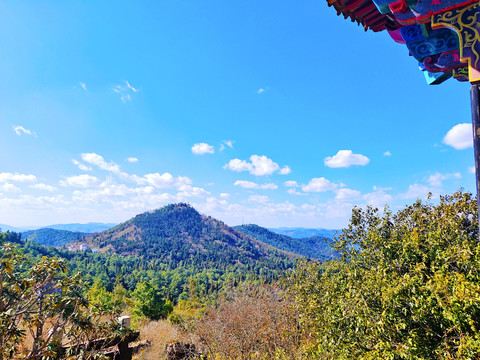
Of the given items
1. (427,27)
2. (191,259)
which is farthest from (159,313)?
(191,259)

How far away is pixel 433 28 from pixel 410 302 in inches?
125

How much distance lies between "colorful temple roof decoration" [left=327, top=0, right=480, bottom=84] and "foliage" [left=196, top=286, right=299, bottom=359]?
636 centimetres

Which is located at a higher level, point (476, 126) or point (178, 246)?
point (476, 126)

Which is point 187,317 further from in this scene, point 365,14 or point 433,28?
point 433,28

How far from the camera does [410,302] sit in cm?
329

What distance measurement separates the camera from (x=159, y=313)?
21.4 metres

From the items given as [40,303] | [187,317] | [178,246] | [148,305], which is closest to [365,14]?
[40,303]

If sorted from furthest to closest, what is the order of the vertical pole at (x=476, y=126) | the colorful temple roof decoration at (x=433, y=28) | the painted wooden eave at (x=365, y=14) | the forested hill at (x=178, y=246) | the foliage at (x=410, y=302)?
the forested hill at (x=178, y=246)
the foliage at (x=410, y=302)
the painted wooden eave at (x=365, y=14)
the colorful temple roof decoration at (x=433, y=28)
the vertical pole at (x=476, y=126)

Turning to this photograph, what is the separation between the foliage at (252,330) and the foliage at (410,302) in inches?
43.9

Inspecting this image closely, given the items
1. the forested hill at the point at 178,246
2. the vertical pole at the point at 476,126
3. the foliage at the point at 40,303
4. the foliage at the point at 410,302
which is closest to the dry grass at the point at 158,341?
the foliage at the point at 410,302

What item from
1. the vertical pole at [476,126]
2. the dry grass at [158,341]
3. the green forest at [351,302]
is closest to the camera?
the vertical pole at [476,126]

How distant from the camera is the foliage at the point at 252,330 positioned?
6836 mm

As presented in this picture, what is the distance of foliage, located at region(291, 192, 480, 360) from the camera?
2840mm

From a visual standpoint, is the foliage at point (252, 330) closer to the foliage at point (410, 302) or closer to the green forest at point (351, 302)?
the green forest at point (351, 302)
